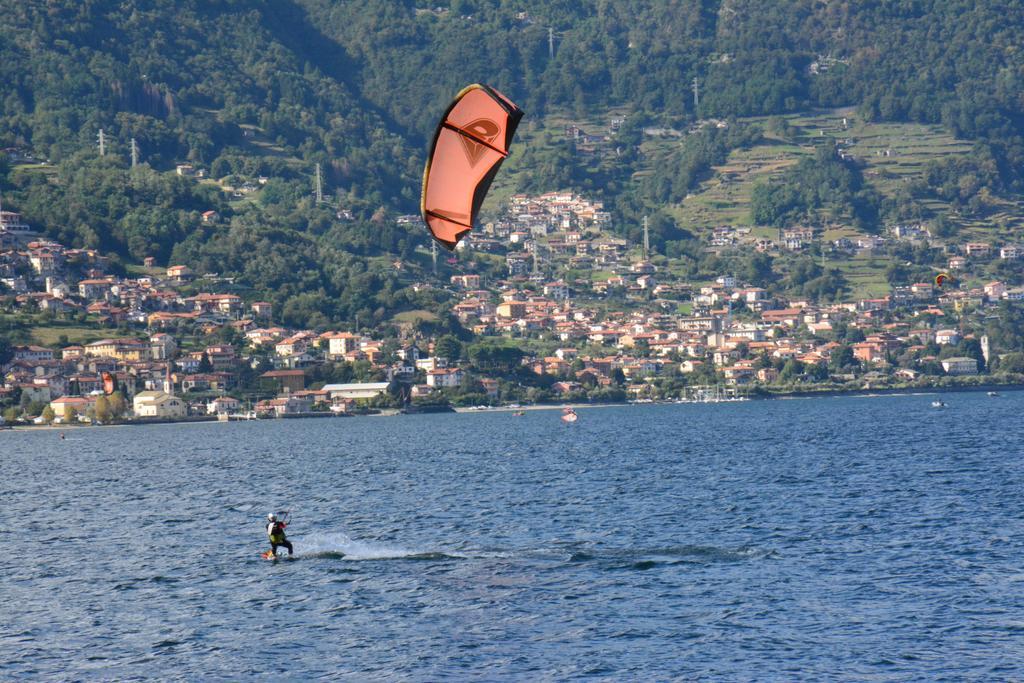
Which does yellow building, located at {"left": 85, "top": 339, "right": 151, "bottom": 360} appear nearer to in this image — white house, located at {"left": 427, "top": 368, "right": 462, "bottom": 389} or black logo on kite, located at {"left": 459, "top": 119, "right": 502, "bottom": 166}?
white house, located at {"left": 427, "top": 368, "right": 462, "bottom": 389}

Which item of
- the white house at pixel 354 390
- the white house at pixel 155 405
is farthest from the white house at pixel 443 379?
the white house at pixel 155 405

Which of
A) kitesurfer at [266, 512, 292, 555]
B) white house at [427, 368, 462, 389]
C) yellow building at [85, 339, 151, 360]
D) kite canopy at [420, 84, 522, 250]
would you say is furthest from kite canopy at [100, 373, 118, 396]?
kite canopy at [420, 84, 522, 250]

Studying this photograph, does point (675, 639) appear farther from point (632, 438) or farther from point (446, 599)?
point (632, 438)

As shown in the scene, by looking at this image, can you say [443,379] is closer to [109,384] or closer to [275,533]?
[109,384]

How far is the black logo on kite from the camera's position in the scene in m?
34.3

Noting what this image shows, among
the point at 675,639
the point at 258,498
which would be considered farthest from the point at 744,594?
the point at 258,498

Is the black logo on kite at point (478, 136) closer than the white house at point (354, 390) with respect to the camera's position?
Yes

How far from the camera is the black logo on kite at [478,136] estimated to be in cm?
3431

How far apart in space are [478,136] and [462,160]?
640 millimetres

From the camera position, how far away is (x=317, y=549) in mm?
45594

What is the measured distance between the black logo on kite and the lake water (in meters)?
9.71

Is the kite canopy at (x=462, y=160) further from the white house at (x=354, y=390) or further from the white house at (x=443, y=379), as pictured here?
the white house at (x=443, y=379)

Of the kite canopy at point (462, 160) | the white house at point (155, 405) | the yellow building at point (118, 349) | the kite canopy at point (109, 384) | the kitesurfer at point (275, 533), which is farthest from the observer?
the yellow building at point (118, 349)

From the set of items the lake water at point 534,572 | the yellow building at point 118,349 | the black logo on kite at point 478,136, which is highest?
the yellow building at point 118,349
